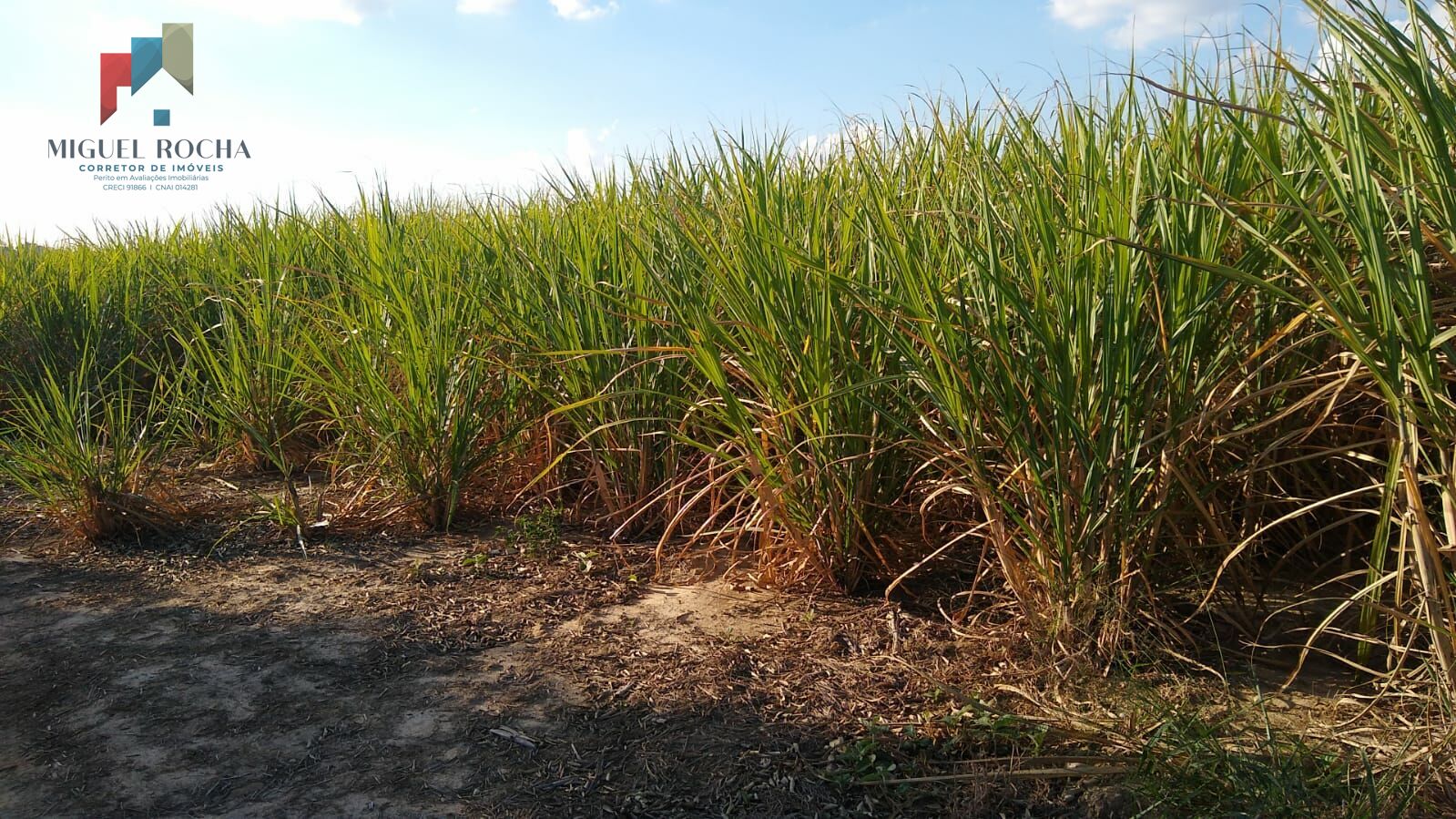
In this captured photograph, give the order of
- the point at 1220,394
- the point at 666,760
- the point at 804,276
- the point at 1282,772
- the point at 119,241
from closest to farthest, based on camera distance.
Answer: the point at 1282,772 → the point at 666,760 → the point at 1220,394 → the point at 804,276 → the point at 119,241

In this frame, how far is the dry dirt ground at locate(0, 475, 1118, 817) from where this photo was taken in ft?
6.58

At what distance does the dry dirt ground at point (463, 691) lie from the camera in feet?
6.58

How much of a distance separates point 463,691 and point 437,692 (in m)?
0.06

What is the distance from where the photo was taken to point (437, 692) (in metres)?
2.42

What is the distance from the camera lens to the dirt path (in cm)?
202

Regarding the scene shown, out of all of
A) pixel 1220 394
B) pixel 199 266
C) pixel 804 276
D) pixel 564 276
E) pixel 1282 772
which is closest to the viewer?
pixel 1282 772

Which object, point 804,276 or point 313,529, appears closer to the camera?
point 804,276

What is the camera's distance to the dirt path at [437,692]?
6.61 ft

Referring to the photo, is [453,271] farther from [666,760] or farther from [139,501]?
[666,760]

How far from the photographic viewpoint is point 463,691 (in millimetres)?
2426

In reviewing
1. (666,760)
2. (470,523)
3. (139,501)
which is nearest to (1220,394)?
(666,760)

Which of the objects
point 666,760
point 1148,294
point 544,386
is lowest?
point 666,760

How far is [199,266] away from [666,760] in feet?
15.8

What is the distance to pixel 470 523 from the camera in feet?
12.3
